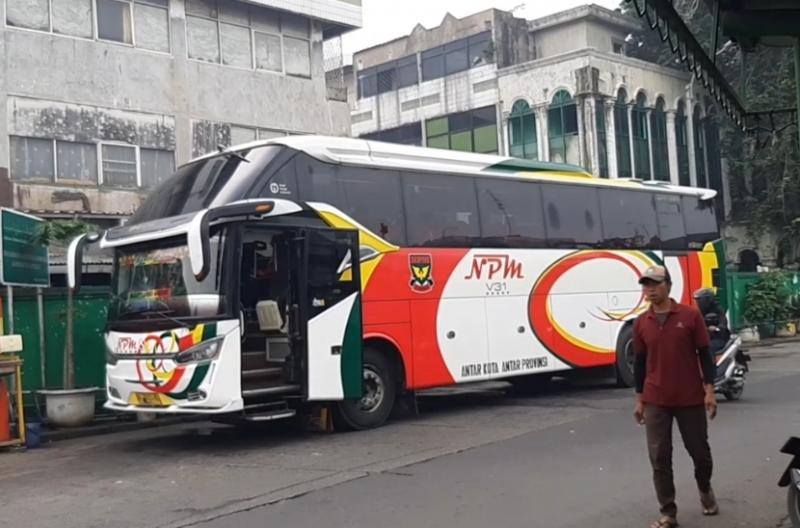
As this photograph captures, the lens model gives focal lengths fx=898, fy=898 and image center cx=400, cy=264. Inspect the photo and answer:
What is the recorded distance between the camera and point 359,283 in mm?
11656

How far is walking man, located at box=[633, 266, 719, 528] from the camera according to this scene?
6121 millimetres

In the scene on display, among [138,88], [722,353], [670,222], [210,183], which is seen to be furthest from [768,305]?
[210,183]

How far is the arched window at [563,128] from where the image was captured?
113 feet

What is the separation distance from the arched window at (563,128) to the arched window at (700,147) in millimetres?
7867

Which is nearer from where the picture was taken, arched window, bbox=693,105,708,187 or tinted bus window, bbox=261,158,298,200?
tinted bus window, bbox=261,158,298,200

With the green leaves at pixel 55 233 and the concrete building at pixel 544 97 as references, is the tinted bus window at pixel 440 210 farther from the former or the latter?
the concrete building at pixel 544 97

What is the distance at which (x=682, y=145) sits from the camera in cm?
3878

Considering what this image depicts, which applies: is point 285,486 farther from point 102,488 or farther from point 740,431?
point 740,431

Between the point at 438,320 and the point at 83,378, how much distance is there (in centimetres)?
560

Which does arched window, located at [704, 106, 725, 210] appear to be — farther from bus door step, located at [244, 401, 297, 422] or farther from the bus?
bus door step, located at [244, 401, 297, 422]

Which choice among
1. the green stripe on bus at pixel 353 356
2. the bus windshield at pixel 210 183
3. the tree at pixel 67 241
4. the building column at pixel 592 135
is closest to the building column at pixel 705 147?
the building column at pixel 592 135

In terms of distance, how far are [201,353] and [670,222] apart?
33.3 feet

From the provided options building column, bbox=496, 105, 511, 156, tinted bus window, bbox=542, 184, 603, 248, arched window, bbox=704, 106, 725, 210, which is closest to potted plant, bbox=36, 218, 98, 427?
tinted bus window, bbox=542, 184, 603, 248

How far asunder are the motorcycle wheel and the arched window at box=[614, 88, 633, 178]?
99.9 ft
